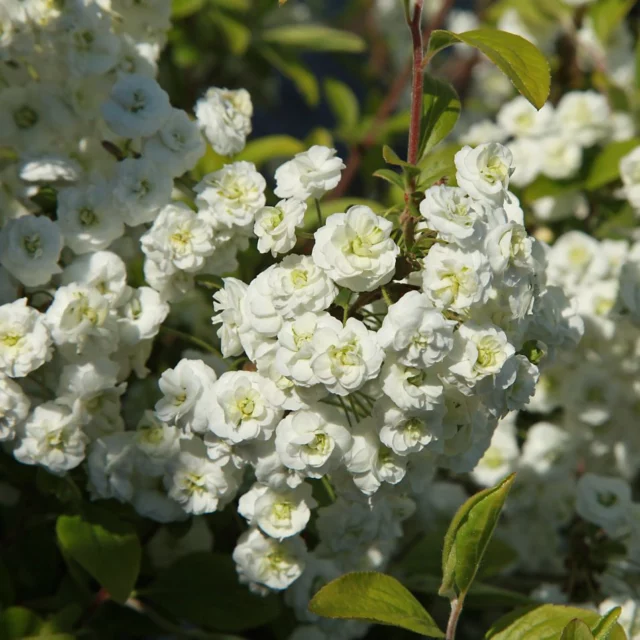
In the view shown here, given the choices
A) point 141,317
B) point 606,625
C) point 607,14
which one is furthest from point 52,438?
point 607,14

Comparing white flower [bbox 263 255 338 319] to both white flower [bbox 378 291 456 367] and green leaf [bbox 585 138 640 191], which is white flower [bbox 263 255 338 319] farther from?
green leaf [bbox 585 138 640 191]

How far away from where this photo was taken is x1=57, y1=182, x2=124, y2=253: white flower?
106 centimetres

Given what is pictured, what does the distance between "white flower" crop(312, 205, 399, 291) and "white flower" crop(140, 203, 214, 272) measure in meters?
0.20

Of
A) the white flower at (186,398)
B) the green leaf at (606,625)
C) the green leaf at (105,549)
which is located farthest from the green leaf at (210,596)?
the green leaf at (606,625)

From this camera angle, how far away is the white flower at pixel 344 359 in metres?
0.83

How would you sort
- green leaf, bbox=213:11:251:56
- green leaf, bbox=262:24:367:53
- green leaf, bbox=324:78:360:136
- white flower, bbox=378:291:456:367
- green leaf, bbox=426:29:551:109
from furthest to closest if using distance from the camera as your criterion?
green leaf, bbox=324:78:360:136
green leaf, bbox=262:24:367:53
green leaf, bbox=213:11:251:56
green leaf, bbox=426:29:551:109
white flower, bbox=378:291:456:367

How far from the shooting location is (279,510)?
99 centimetres

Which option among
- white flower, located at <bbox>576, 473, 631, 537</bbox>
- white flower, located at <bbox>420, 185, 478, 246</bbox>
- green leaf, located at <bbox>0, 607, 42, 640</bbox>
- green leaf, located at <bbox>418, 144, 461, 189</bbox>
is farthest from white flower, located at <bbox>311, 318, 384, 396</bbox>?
white flower, located at <bbox>576, 473, 631, 537</bbox>

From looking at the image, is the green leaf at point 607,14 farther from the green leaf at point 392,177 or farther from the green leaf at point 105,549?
the green leaf at point 105,549

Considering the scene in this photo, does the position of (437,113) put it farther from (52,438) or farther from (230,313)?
(52,438)

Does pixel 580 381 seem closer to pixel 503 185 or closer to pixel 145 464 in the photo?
pixel 503 185

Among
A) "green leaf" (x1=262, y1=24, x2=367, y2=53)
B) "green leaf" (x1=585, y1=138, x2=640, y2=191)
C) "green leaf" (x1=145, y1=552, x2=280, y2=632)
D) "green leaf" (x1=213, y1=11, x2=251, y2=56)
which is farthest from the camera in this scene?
"green leaf" (x1=262, y1=24, x2=367, y2=53)

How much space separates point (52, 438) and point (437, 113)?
0.58m

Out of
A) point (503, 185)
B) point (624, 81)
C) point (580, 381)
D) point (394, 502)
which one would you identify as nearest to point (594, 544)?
point (580, 381)
